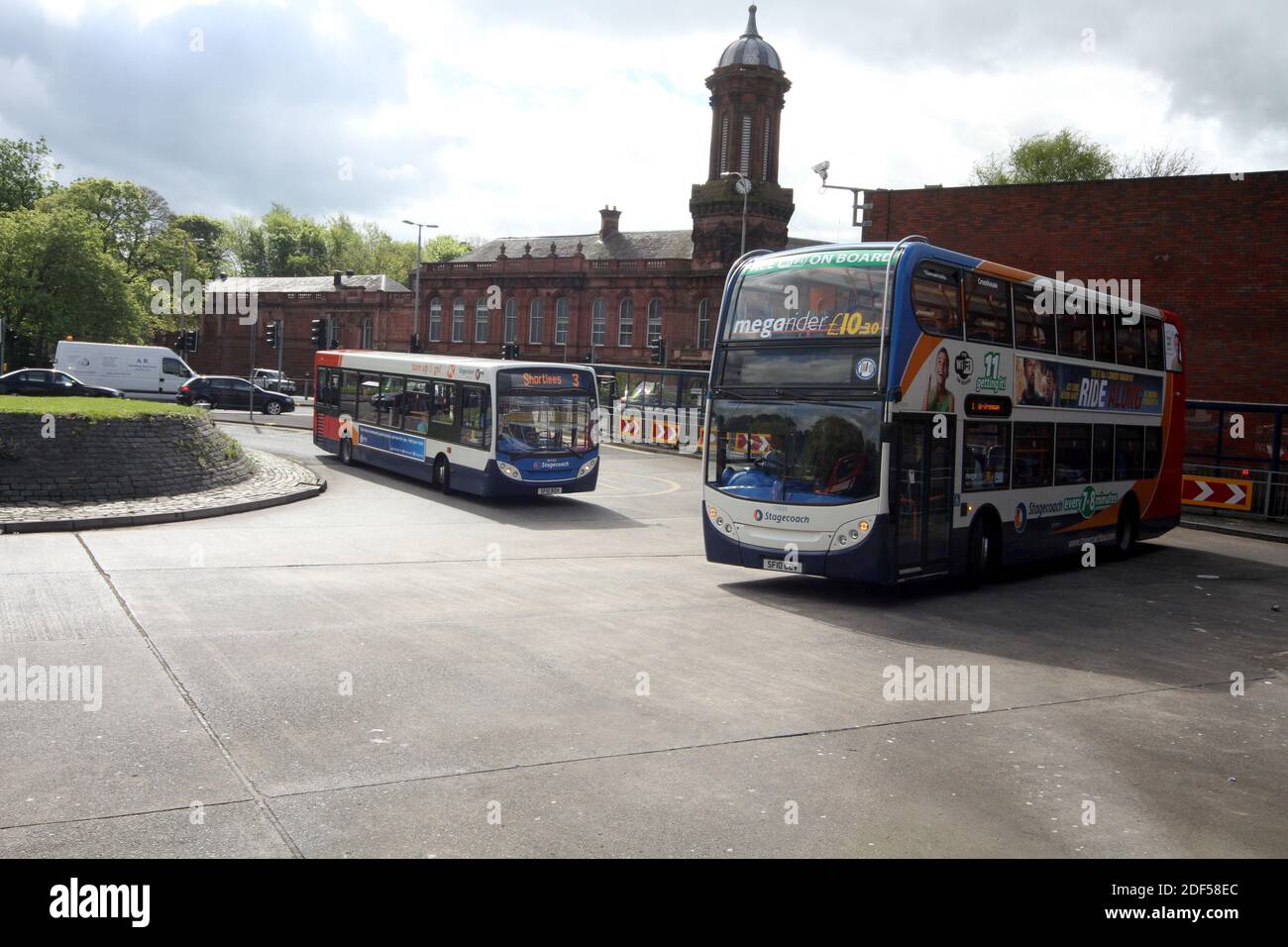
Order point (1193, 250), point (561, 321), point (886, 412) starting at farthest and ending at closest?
point (561, 321)
point (1193, 250)
point (886, 412)

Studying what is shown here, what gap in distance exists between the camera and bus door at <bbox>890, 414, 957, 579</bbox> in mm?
12641

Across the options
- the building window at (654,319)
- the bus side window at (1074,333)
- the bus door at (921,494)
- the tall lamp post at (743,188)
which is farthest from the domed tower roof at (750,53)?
the bus door at (921,494)

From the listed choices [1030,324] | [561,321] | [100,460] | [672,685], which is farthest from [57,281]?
[672,685]

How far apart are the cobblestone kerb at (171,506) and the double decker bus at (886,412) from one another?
27.0 ft

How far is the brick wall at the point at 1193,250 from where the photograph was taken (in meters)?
30.6

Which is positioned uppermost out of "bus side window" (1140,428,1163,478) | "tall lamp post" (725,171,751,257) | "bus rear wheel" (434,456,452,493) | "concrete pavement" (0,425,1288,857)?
"tall lamp post" (725,171,751,257)

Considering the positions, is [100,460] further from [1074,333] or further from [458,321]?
[458,321]

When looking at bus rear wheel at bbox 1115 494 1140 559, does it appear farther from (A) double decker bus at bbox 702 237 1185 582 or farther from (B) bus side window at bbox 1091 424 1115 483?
(A) double decker bus at bbox 702 237 1185 582

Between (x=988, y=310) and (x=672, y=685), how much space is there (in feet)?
24.4

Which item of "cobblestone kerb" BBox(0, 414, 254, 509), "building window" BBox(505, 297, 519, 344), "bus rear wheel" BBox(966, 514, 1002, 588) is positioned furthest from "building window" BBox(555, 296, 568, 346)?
"bus rear wheel" BBox(966, 514, 1002, 588)

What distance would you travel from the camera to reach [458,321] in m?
85.7

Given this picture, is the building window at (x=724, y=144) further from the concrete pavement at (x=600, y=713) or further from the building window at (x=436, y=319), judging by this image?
the concrete pavement at (x=600, y=713)

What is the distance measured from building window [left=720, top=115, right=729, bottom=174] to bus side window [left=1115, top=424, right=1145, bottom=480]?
55.1 m
